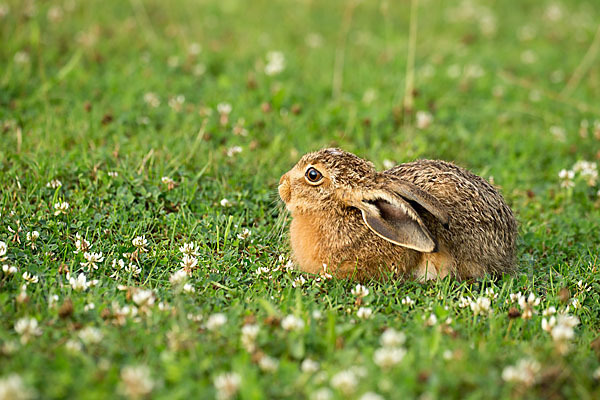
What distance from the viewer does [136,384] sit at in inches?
141

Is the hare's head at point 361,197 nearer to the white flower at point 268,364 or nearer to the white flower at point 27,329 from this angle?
the white flower at point 268,364

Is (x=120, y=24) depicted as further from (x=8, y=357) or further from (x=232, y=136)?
(x=8, y=357)

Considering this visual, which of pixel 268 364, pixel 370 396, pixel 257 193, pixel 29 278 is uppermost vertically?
pixel 370 396

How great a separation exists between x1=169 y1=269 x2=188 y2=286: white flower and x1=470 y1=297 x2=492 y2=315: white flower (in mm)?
2343

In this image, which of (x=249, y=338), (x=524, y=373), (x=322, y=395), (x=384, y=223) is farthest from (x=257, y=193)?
(x=524, y=373)

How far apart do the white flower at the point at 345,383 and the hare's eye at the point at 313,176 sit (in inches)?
101

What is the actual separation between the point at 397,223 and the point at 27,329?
3048 millimetres

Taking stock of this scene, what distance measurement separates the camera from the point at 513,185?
26.1 ft

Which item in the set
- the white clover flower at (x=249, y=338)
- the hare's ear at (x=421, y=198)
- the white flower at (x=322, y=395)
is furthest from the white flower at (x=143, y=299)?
the hare's ear at (x=421, y=198)

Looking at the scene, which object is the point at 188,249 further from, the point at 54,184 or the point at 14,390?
the point at 14,390

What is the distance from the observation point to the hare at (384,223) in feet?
18.8

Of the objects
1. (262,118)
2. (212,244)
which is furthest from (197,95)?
(212,244)

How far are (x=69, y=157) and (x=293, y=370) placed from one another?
423 cm

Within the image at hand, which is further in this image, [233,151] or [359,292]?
[233,151]
